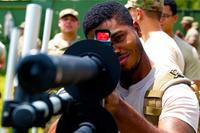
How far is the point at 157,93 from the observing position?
258cm

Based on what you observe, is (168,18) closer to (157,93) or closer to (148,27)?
(148,27)

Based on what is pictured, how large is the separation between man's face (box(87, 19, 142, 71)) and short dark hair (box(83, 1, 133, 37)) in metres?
0.02

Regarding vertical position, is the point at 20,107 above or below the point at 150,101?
above

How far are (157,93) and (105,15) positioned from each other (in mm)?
374

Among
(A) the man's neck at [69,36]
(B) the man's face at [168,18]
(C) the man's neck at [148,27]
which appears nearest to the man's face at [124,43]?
(C) the man's neck at [148,27]

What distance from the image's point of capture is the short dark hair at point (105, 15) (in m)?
2.47

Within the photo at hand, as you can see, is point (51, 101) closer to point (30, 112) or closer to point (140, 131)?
point (30, 112)

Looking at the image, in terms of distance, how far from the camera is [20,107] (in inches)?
51.8

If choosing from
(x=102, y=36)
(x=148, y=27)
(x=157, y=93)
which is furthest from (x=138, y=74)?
(x=148, y=27)

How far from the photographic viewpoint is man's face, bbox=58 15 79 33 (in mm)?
8648

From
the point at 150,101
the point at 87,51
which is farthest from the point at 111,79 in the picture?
the point at 150,101

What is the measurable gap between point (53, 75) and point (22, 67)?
69 millimetres

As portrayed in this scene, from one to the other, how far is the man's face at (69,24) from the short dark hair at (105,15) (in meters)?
6.00

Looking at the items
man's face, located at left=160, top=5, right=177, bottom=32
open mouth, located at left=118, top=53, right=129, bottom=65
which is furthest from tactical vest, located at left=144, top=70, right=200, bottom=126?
man's face, located at left=160, top=5, right=177, bottom=32
